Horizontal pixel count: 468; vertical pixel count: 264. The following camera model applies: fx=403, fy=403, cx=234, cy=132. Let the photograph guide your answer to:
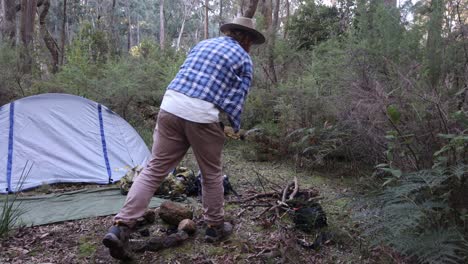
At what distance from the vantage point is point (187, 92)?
9.52 ft

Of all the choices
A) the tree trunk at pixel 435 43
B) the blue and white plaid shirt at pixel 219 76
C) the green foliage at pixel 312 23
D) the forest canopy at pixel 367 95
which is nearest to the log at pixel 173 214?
the blue and white plaid shirt at pixel 219 76

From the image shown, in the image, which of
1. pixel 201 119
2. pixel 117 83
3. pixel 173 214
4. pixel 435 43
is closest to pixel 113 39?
pixel 117 83

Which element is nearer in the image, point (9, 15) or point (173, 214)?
point (173, 214)

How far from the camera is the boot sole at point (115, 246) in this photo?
2.66 m

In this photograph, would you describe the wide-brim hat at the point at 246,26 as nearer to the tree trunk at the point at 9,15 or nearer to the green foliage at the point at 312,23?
the green foliage at the point at 312,23

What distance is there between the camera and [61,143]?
16.8 feet

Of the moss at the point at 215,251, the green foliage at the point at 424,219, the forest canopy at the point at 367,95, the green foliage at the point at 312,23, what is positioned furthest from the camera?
the green foliage at the point at 312,23

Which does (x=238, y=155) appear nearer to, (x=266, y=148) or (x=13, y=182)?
(x=266, y=148)

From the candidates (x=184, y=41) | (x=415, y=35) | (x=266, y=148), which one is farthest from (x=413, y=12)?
(x=184, y=41)

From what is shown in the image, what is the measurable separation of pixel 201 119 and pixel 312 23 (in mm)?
7916

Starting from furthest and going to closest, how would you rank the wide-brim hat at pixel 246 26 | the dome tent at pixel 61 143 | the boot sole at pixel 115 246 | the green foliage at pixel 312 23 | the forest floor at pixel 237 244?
1. the green foliage at pixel 312 23
2. the dome tent at pixel 61 143
3. the wide-brim hat at pixel 246 26
4. the forest floor at pixel 237 244
5. the boot sole at pixel 115 246

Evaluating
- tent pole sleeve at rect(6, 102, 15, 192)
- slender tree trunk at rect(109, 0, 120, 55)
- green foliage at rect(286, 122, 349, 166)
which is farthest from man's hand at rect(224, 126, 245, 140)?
slender tree trunk at rect(109, 0, 120, 55)

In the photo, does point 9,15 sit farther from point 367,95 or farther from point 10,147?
point 367,95

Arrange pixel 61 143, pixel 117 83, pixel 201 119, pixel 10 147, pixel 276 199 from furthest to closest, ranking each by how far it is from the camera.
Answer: pixel 117 83
pixel 61 143
pixel 10 147
pixel 276 199
pixel 201 119
